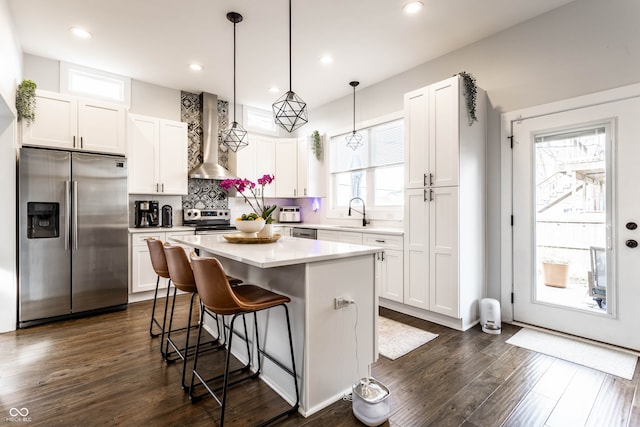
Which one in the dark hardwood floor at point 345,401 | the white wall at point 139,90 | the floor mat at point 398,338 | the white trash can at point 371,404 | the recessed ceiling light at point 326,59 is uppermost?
the recessed ceiling light at point 326,59

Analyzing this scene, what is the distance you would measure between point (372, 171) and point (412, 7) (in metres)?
2.23

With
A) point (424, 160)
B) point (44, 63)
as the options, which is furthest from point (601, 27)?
point (44, 63)

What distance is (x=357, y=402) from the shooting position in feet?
5.77

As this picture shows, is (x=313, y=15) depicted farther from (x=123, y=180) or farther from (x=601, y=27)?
(x=123, y=180)

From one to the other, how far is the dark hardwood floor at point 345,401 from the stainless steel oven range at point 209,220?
1.99 m

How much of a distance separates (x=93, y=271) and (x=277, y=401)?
289cm

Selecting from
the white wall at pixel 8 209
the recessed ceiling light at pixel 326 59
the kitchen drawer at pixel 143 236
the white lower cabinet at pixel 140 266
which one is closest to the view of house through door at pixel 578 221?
the recessed ceiling light at pixel 326 59

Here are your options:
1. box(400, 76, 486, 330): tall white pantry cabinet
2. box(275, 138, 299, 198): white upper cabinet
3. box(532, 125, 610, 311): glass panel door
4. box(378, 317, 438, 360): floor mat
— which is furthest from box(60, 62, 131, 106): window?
box(532, 125, 610, 311): glass panel door

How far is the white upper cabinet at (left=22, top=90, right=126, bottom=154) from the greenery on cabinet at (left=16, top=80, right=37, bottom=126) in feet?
0.17

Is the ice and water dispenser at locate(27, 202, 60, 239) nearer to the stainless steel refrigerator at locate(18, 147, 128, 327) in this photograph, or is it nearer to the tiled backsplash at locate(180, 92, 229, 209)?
the stainless steel refrigerator at locate(18, 147, 128, 327)

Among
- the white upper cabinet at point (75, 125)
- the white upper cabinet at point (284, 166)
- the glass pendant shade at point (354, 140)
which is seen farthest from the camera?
the white upper cabinet at point (284, 166)

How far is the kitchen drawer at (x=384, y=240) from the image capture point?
3.59 m

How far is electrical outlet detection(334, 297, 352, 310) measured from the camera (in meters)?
1.92

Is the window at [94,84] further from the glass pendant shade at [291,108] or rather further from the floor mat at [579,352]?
the floor mat at [579,352]
